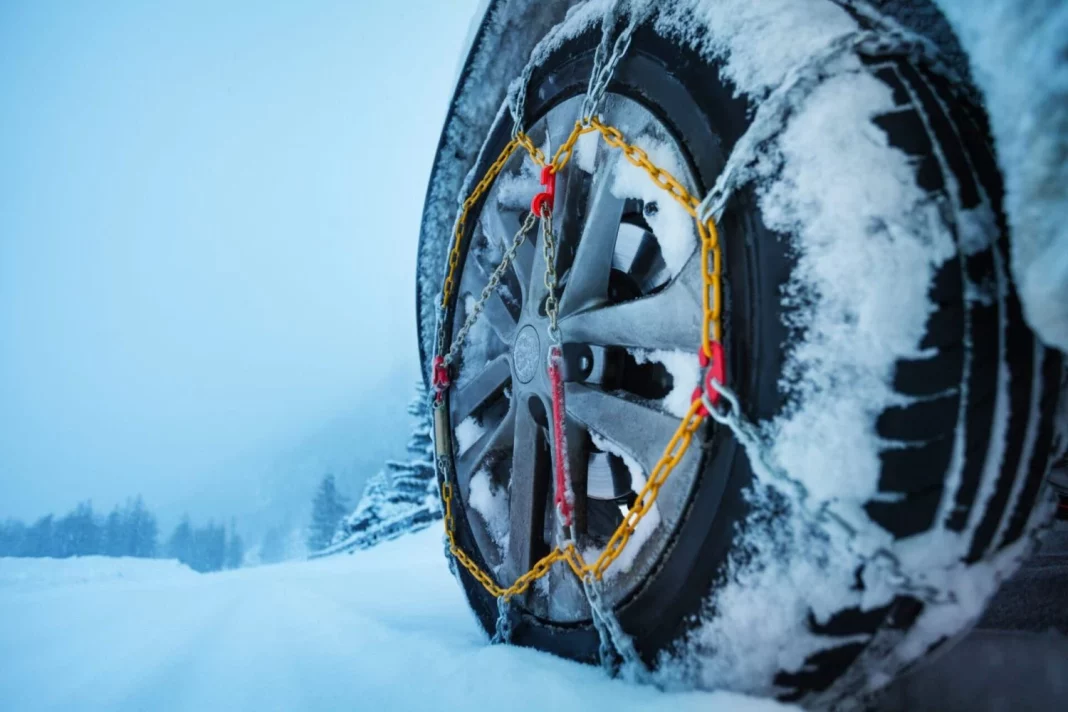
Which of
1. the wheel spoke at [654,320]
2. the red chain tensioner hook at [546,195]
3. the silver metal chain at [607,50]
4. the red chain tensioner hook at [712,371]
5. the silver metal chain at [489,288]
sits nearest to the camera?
the red chain tensioner hook at [712,371]

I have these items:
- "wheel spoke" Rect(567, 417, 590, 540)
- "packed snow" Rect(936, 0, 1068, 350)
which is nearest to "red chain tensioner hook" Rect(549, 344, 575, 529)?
"wheel spoke" Rect(567, 417, 590, 540)

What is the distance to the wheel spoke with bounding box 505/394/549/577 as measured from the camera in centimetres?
153

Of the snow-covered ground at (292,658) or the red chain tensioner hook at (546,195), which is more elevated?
the red chain tensioner hook at (546,195)

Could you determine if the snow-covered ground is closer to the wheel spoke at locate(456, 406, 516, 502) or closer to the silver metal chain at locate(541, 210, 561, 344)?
the wheel spoke at locate(456, 406, 516, 502)

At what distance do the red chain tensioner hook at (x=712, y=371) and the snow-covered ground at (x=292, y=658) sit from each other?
51cm

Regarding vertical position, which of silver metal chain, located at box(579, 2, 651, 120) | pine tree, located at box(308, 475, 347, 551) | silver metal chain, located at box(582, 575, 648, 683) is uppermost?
silver metal chain, located at box(579, 2, 651, 120)

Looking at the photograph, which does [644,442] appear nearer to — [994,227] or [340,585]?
[994,227]

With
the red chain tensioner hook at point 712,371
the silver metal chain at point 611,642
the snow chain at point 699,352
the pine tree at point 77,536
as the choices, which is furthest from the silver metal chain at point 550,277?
the pine tree at point 77,536

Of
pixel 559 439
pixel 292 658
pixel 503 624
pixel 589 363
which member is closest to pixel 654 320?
pixel 589 363

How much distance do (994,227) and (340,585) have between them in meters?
3.41

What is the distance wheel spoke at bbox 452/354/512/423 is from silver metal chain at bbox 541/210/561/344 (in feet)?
1.05

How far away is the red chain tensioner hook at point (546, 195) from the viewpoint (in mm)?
1504

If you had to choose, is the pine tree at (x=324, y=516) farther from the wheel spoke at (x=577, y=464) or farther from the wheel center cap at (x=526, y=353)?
the wheel spoke at (x=577, y=464)

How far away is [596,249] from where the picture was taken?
1.37m
